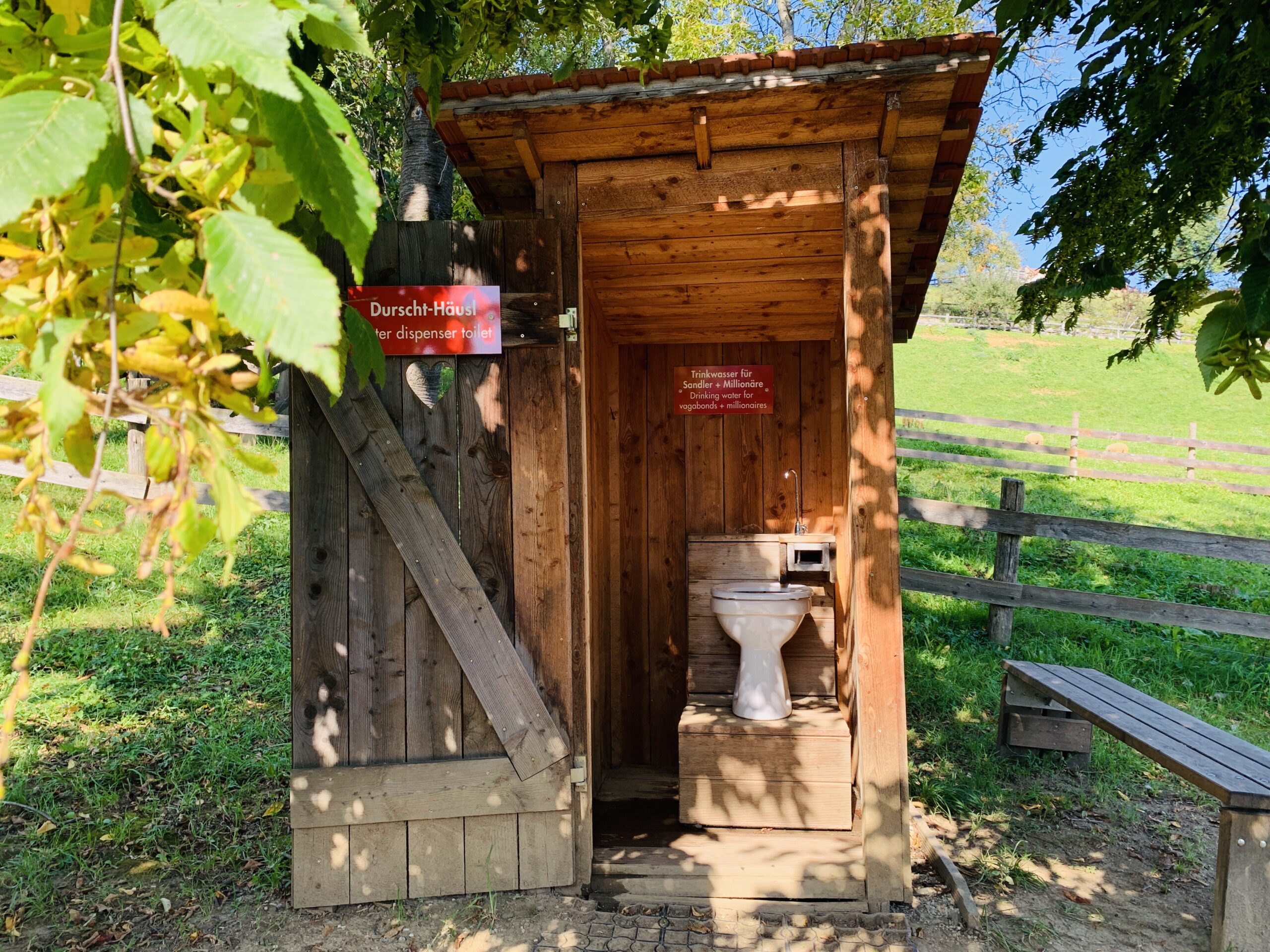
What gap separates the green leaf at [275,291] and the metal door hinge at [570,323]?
264 centimetres

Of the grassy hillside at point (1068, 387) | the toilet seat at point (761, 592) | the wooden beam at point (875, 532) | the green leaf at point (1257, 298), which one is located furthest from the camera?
the grassy hillside at point (1068, 387)

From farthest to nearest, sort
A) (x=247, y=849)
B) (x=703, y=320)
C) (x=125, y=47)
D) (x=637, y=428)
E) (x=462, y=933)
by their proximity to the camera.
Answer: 1. (x=637, y=428)
2. (x=703, y=320)
3. (x=247, y=849)
4. (x=462, y=933)
5. (x=125, y=47)

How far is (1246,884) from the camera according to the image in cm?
276

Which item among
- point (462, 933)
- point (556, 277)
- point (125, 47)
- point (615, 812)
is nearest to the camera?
point (125, 47)

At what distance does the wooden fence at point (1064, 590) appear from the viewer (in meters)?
5.52

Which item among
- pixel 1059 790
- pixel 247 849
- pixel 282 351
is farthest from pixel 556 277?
pixel 1059 790

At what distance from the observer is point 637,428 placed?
4.95 metres

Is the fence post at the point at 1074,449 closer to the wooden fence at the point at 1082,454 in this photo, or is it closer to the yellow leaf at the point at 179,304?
the wooden fence at the point at 1082,454

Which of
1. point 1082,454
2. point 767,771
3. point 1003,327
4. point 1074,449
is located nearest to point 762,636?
point 767,771

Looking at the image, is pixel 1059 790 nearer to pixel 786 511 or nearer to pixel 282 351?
pixel 786 511

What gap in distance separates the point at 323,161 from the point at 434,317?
2.59 metres

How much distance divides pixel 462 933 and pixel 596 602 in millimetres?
1685

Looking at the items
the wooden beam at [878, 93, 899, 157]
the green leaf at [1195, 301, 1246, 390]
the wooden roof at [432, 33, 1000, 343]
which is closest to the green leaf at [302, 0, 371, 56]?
the green leaf at [1195, 301, 1246, 390]

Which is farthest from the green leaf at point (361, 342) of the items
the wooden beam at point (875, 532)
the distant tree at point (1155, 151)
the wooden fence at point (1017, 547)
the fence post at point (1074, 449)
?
the fence post at point (1074, 449)
